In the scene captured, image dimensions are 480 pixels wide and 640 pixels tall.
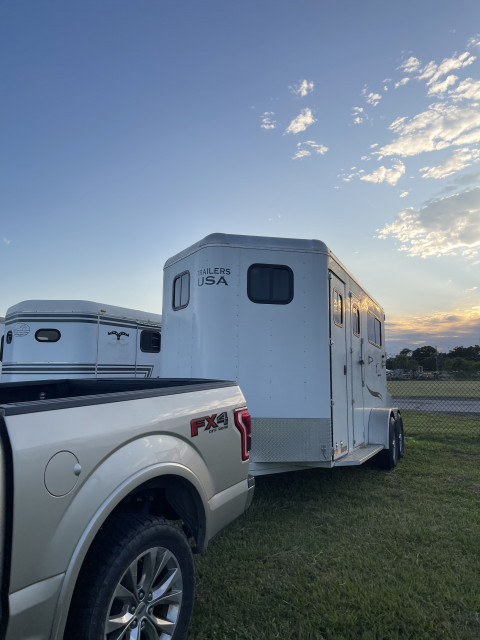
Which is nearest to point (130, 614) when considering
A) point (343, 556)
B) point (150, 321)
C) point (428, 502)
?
point (343, 556)

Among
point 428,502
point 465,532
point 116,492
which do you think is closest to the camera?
point 116,492

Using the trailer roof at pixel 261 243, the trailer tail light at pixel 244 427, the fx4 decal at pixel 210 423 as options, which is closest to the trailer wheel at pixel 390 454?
the trailer roof at pixel 261 243

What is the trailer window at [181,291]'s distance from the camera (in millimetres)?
5562

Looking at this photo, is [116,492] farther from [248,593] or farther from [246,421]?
[248,593]

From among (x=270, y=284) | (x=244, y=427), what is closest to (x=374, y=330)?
(x=270, y=284)

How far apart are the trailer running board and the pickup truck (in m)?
2.52

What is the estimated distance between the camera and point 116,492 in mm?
2084

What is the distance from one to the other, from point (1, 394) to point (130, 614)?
192 cm

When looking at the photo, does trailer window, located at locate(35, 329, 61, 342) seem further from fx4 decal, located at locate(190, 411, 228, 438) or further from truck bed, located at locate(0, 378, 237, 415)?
fx4 decal, located at locate(190, 411, 228, 438)

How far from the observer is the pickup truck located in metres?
1.72

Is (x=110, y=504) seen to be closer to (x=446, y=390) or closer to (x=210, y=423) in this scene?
(x=210, y=423)

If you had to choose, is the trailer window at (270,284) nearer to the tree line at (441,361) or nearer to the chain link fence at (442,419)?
the chain link fence at (442,419)

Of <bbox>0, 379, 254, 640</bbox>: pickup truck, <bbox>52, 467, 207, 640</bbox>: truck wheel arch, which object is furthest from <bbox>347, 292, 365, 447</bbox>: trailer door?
<bbox>52, 467, 207, 640</bbox>: truck wheel arch

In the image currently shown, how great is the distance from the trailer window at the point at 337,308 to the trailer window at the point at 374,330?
7.12 ft
